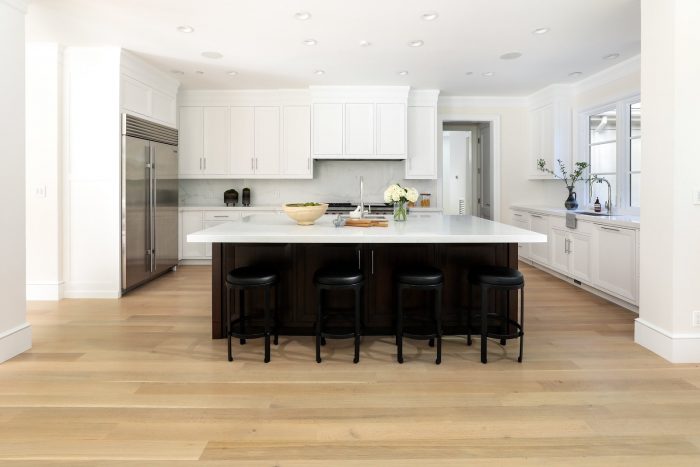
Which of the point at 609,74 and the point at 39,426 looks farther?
the point at 609,74

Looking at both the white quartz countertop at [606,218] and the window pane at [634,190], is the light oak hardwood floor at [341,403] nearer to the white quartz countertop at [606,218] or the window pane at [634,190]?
the white quartz countertop at [606,218]

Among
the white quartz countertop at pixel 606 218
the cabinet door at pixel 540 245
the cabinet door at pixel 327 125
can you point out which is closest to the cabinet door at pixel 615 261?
the white quartz countertop at pixel 606 218

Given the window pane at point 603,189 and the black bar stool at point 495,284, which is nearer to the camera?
the black bar stool at point 495,284

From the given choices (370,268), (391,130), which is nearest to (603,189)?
(391,130)

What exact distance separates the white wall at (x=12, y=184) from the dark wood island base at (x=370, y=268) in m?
1.29

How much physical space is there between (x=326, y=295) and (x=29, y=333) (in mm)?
2099

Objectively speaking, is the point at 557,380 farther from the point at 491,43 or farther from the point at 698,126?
the point at 491,43

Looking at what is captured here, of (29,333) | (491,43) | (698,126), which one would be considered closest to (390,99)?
(491,43)

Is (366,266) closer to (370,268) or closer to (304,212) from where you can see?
(370,268)

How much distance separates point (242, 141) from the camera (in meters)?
6.56

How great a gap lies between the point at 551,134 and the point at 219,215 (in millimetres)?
4809

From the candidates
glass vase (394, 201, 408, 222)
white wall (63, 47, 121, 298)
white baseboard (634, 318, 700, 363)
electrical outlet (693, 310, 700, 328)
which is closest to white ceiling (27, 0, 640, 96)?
white wall (63, 47, 121, 298)

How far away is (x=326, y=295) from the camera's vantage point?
3.33 metres

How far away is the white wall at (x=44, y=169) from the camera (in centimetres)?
452
